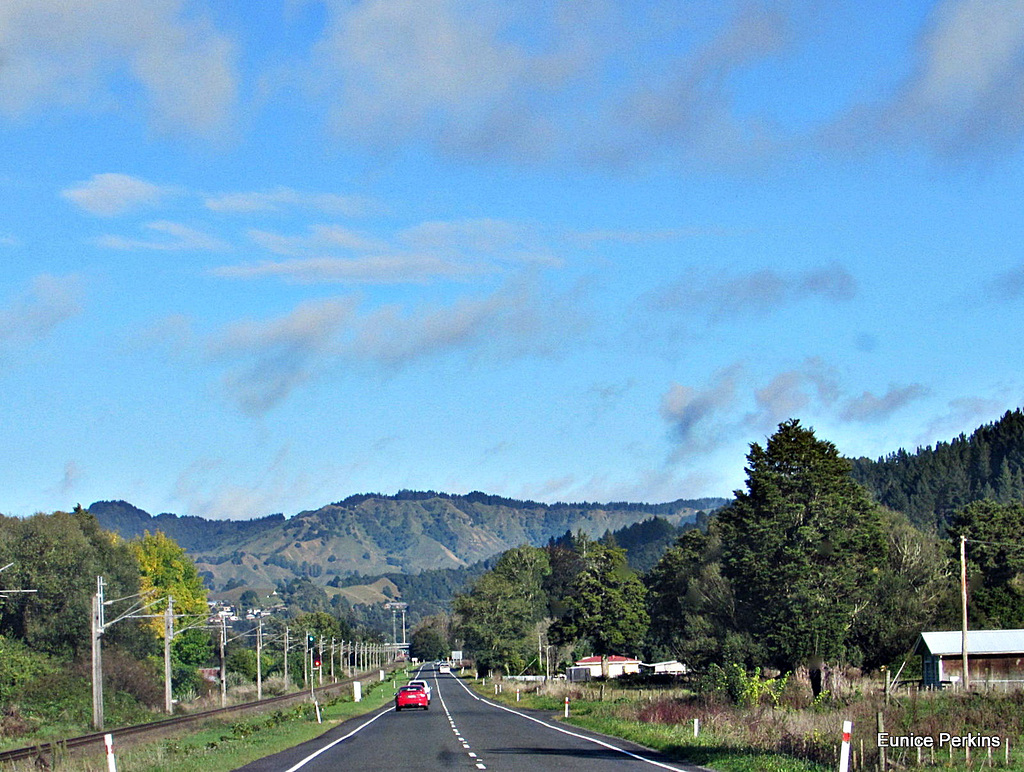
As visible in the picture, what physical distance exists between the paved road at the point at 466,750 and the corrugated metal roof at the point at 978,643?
1181 inches

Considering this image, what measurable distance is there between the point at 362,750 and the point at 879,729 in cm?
1690

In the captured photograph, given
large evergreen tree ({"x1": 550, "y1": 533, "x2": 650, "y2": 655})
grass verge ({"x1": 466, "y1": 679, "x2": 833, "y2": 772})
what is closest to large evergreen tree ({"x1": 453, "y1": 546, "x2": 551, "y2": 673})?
large evergreen tree ({"x1": 550, "y1": 533, "x2": 650, "y2": 655})

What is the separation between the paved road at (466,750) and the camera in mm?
27172

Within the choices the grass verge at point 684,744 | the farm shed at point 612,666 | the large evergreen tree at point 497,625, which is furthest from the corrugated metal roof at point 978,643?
the large evergreen tree at point 497,625

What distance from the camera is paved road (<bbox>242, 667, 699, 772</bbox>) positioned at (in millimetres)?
27172

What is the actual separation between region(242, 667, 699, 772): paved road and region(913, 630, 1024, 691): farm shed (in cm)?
2866

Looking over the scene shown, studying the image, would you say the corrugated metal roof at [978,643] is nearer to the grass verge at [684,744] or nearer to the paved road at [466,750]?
the grass verge at [684,744]

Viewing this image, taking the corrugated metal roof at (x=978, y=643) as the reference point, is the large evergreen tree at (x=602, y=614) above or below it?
below

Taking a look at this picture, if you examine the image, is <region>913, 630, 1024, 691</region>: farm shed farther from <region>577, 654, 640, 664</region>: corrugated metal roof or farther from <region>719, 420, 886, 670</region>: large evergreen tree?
<region>577, 654, 640, 664</region>: corrugated metal roof

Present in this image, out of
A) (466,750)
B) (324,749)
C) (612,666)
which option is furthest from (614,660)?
(466,750)

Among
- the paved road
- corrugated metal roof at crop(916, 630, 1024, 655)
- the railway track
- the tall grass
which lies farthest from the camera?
corrugated metal roof at crop(916, 630, 1024, 655)

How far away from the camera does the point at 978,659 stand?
216ft

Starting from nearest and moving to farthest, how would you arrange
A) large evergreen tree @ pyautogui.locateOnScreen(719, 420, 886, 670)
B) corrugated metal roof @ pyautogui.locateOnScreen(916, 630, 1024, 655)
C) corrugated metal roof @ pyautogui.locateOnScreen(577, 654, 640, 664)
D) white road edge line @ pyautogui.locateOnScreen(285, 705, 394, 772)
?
1. white road edge line @ pyautogui.locateOnScreen(285, 705, 394, 772)
2. corrugated metal roof @ pyautogui.locateOnScreen(916, 630, 1024, 655)
3. large evergreen tree @ pyautogui.locateOnScreen(719, 420, 886, 670)
4. corrugated metal roof @ pyautogui.locateOnScreen(577, 654, 640, 664)

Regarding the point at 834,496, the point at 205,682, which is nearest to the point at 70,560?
the point at 205,682
